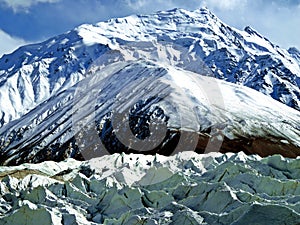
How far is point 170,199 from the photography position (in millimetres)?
46031

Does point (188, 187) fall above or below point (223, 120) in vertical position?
below

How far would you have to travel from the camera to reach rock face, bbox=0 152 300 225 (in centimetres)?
3522

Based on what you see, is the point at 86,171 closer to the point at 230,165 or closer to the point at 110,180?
the point at 110,180

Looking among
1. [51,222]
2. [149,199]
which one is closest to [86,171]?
[149,199]

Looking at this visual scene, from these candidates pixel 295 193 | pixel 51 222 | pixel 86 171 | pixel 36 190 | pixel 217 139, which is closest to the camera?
pixel 51 222

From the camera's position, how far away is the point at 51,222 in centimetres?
3997

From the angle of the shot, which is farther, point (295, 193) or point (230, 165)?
point (230, 165)

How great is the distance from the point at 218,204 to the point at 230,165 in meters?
19.5

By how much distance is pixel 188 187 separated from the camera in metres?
47.6

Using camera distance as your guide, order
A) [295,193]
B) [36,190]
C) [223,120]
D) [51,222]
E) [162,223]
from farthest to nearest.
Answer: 1. [223,120]
2. [36,190]
3. [295,193]
4. [51,222]
5. [162,223]

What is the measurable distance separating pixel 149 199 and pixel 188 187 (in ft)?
12.3

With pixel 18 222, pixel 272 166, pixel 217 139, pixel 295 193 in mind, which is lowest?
pixel 18 222

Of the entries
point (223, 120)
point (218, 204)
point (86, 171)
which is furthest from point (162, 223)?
point (223, 120)

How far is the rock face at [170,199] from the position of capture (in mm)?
35219
